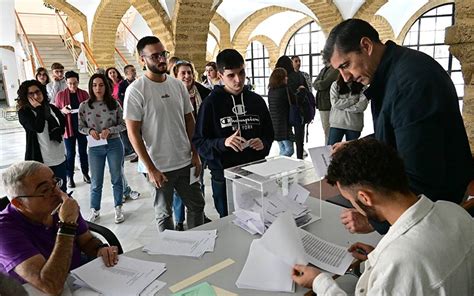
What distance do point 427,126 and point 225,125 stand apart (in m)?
1.22

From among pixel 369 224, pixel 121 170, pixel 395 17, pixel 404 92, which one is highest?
pixel 395 17

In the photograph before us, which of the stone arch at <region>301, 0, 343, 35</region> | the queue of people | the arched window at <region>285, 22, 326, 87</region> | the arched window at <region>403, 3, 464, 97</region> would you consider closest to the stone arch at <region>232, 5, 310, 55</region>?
the arched window at <region>285, 22, 326, 87</region>

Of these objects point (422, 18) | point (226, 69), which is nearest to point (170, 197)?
point (226, 69)

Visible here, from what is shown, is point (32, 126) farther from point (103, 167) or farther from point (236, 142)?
point (236, 142)

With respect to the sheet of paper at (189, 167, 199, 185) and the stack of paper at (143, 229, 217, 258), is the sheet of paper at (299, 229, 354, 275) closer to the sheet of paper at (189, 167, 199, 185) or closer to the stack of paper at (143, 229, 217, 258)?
the stack of paper at (143, 229, 217, 258)

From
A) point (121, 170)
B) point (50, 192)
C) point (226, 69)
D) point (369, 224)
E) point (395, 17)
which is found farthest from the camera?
point (395, 17)

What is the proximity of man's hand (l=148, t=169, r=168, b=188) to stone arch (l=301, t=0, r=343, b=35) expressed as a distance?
21.6 feet

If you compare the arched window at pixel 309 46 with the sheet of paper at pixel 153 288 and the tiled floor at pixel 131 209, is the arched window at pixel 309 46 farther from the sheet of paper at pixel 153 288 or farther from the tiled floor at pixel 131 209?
the sheet of paper at pixel 153 288

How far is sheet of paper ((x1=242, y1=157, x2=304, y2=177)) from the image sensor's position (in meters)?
1.64

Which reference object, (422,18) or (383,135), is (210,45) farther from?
(383,135)

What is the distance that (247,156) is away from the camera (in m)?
2.21

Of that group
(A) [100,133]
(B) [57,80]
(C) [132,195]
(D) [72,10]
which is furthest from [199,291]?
(D) [72,10]

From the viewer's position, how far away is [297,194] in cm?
176

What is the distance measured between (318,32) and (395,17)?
3.30 m
